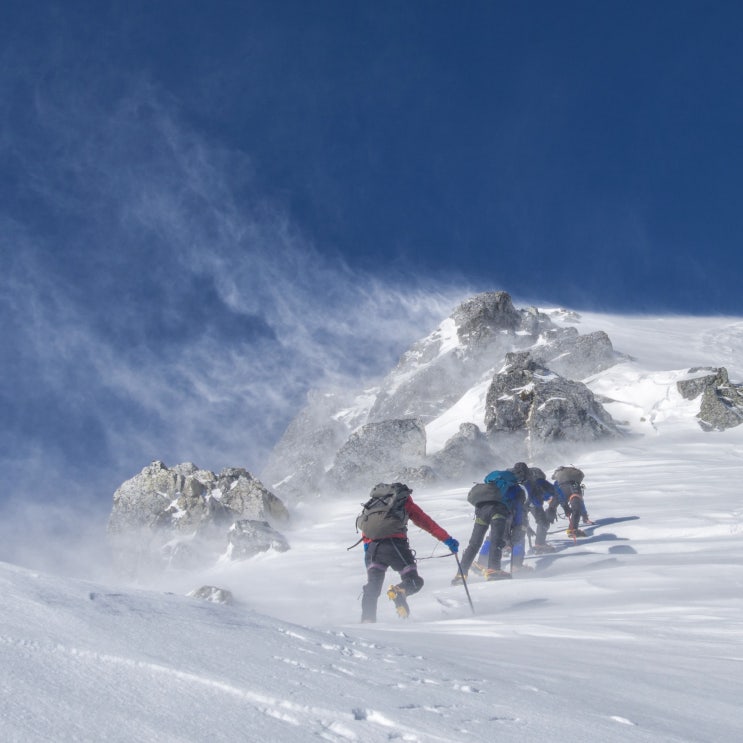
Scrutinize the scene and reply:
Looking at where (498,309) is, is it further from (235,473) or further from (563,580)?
(563,580)

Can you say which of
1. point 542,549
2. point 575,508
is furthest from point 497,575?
point 575,508

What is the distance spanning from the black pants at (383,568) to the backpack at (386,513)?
0.40 feet

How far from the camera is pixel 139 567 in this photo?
24203 millimetres

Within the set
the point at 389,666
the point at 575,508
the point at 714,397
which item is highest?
the point at 714,397

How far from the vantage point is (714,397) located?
31281mm

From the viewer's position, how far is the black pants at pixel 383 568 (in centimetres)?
837

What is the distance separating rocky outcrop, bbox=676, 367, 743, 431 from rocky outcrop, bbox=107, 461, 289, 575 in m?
17.5

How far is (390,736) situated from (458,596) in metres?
7.45

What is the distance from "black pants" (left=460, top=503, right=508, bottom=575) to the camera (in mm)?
10828

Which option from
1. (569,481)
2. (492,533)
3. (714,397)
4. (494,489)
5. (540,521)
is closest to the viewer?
(492,533)

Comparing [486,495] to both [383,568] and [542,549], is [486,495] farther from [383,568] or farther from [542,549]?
[542,549]

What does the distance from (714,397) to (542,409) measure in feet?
22.7

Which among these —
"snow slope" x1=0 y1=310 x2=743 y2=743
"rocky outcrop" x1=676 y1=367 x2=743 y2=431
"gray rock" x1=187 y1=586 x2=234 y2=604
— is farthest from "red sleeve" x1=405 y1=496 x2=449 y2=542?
"rocky outcrop" x1=676 y1=367 x2=743 y2=431

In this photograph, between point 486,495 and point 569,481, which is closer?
point 486,495
